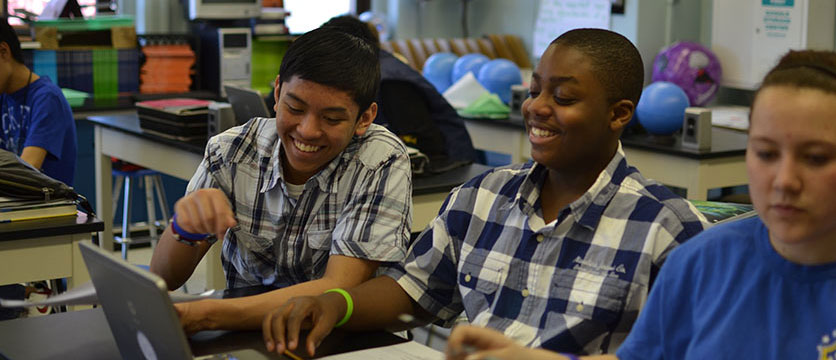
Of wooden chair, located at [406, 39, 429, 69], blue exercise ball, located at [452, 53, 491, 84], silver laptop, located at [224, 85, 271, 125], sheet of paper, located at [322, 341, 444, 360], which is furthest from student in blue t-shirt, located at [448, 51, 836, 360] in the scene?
wooden chair, located at [406, 39, 429, 69]

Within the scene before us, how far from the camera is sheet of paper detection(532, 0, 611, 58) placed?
6.15 metres

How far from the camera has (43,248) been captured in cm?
227

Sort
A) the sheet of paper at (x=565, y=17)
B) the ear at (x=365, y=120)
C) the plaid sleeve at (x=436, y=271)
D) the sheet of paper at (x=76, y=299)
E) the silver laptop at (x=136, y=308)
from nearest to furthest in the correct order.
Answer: the silver laptop at (x=136, y=308) < the sheet of paper at (x=76, y=299) < the plaid sleeve at (x=436, y=271) < the ear at (x=365, y=120) < the sheet of paper at (x=565, y=17)

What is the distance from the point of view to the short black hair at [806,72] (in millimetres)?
991

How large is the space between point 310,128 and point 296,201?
17 cm

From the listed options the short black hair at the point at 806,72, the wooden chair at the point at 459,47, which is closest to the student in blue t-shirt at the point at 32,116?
the short black hair at the point at 806,72

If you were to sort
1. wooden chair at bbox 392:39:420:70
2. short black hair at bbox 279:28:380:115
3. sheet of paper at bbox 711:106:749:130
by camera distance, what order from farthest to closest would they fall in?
wooden chair at bbox 392:39:420:70, sheet of paper at bbox 711:106:749:130, short black hair at bbox 279:28:380:115

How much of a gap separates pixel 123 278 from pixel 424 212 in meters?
1.79

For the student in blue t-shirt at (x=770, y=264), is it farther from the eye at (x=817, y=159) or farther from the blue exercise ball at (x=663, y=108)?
the blue exercise ball at (x=663, y=108)

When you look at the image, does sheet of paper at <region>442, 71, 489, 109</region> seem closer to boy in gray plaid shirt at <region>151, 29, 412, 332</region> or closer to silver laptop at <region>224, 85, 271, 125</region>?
silver laptop at <region>224, 85, 271, 125</region>

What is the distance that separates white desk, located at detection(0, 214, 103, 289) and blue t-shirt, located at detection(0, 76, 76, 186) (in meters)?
0.93

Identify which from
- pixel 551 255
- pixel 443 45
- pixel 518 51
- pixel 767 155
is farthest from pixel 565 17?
pixel 767 155

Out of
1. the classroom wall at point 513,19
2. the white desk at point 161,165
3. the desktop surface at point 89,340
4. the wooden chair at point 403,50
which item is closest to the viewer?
the desktop surface at point 89,340

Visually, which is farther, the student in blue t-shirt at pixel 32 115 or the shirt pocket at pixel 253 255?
the student in blue t-shirt at pixel 32 115
